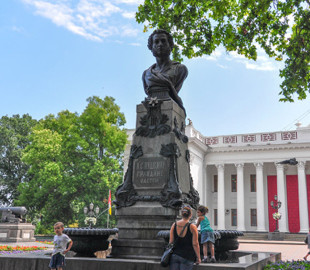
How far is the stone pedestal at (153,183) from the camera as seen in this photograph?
20.7 feet

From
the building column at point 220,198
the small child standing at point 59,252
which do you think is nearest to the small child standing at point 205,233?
the small child standing at point 59,252

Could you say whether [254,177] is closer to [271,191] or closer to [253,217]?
[271,191]

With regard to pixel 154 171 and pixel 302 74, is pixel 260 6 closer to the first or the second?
pixel 302 74

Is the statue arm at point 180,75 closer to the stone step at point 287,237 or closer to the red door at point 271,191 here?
the stone step at point 287,237

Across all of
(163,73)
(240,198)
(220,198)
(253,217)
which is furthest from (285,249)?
(253,217)

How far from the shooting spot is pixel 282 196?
40.6 metres

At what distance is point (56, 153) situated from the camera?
31.0m

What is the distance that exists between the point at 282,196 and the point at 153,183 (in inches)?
1485

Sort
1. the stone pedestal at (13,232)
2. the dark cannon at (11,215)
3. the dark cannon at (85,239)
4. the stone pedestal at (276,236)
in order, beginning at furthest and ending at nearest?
the stone pedestal at (276,236)
the dark cannon at (11,215)
the stone pedestal at (13,232)
the dark cannon at (85,239)

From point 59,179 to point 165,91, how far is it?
2422cm

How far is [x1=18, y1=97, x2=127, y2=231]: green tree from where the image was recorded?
3005 cm

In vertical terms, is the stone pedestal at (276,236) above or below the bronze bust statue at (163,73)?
below

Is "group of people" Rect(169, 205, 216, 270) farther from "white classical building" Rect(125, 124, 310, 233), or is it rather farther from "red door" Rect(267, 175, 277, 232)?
"red door" Rect(267, 175, 277, 232)

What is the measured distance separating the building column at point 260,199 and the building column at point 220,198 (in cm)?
413
